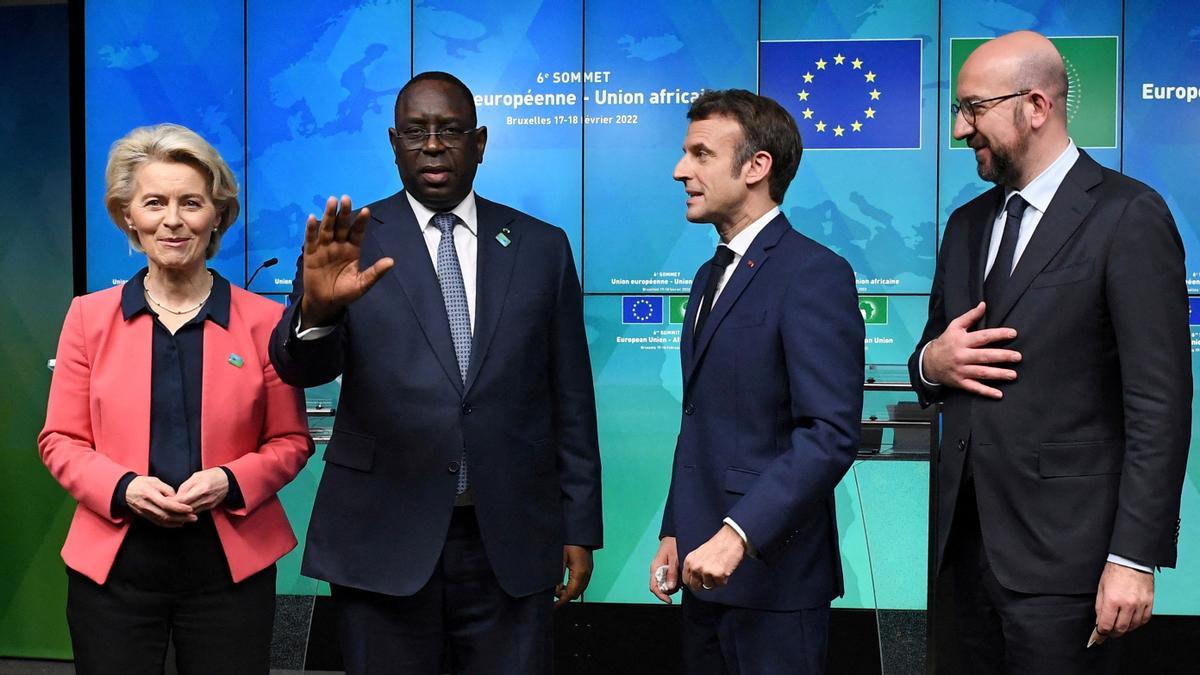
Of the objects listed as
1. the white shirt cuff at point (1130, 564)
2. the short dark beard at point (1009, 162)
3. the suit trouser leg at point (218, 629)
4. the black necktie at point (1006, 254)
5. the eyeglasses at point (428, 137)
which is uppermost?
the eyeglasses at point (428, 137)

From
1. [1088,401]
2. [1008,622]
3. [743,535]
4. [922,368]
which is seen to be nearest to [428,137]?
[743,535]

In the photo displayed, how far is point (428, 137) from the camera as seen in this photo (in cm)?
236

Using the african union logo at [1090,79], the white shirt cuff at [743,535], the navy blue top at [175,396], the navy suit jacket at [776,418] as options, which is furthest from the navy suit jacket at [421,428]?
the african union logo at [1090,79]

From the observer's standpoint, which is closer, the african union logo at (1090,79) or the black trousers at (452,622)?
the black trousers at (452,622)

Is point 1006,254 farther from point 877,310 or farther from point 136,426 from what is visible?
point 877,310

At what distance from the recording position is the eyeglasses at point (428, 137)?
2365 millimetres

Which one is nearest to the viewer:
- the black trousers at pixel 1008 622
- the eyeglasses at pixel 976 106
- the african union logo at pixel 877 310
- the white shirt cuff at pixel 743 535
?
the white shirt cuff at pixel 743 535

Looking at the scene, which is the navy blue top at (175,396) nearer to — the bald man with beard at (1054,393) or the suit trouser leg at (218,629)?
the suit trouser leg at (218,629)

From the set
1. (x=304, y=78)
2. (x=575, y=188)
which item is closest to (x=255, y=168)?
(x=304, y=78)

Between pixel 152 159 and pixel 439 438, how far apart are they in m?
0.87

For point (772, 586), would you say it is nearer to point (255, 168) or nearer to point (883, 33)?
point (883, 33)

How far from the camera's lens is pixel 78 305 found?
93.8 inches

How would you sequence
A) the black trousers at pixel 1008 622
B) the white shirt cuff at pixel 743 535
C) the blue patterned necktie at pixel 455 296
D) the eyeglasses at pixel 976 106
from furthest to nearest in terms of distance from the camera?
1. the blue patterned necktie at pixel 455 296
2. the eyeglasses at pixel 976 106
3. the black trousers at pixel 1008 622
4. the white shirt cuff at pixel 743 535

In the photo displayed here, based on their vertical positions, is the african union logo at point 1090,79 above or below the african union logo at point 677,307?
above
